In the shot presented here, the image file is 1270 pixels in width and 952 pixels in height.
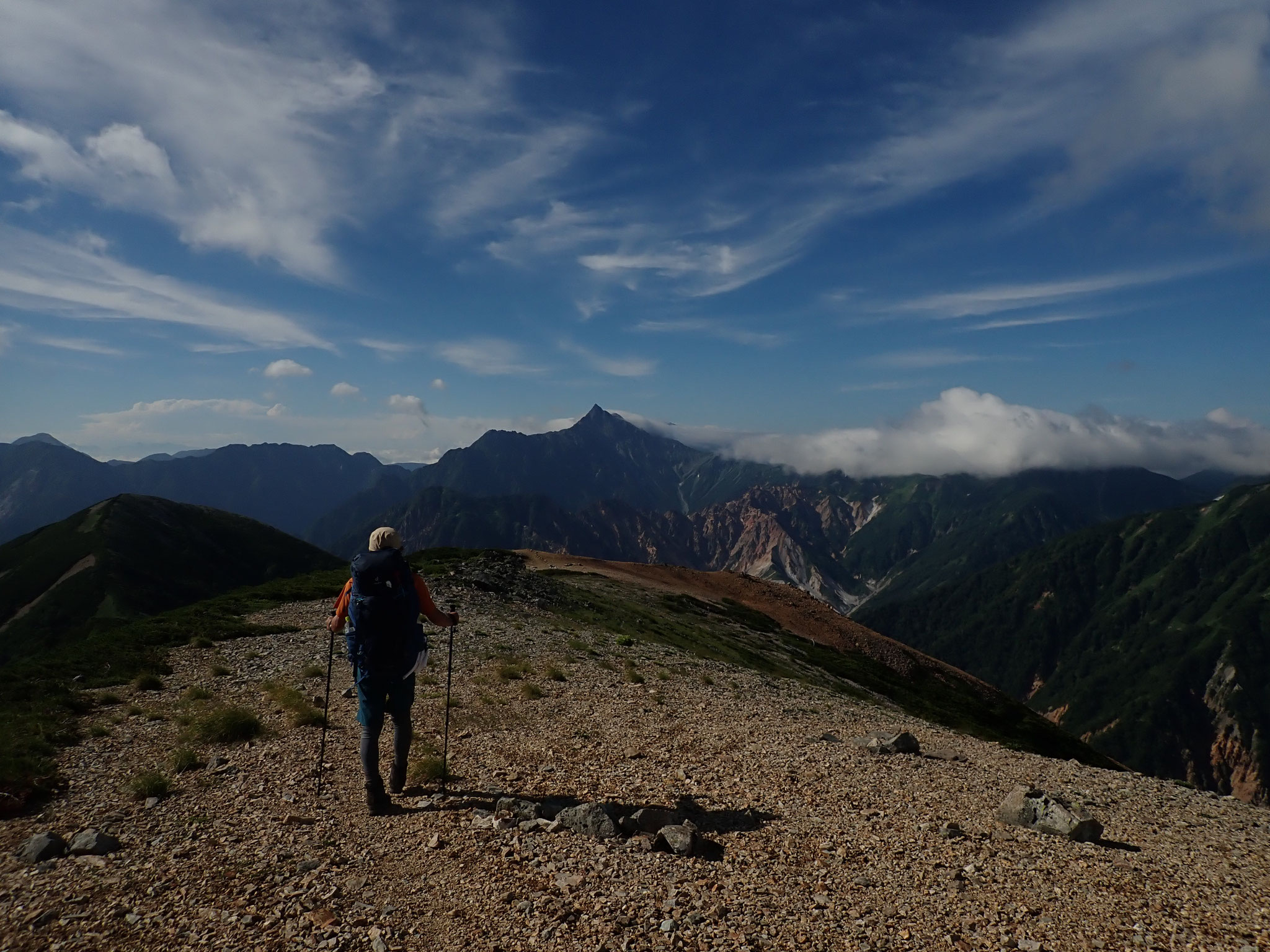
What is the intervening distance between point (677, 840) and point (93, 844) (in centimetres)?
809

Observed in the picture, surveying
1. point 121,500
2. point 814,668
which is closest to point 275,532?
point 121,500

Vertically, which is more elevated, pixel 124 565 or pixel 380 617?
pixel 380 617

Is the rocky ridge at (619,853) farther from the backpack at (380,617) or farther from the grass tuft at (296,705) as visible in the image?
the backpack at (380,617)

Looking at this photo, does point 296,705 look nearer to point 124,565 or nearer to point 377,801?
point 377,801

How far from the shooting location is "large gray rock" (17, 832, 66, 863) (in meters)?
8.37

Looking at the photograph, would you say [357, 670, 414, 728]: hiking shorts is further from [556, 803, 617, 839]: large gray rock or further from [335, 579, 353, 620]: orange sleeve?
[556, 803, 617, 839]: large gray rock

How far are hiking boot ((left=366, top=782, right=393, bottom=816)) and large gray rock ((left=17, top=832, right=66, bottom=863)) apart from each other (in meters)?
3.83

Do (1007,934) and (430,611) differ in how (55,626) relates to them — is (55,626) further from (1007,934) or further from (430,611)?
(1007,934)

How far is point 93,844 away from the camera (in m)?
8.71

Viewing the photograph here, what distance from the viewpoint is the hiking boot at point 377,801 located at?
33.8 feet

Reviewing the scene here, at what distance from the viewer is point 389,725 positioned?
15641 mm

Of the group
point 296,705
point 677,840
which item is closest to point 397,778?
point 677,840

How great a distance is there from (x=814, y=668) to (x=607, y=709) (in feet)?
124

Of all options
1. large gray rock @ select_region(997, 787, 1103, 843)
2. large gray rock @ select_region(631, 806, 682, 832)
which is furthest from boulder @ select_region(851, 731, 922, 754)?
large gray rock @ select_region(631, 806, 682, 832)
